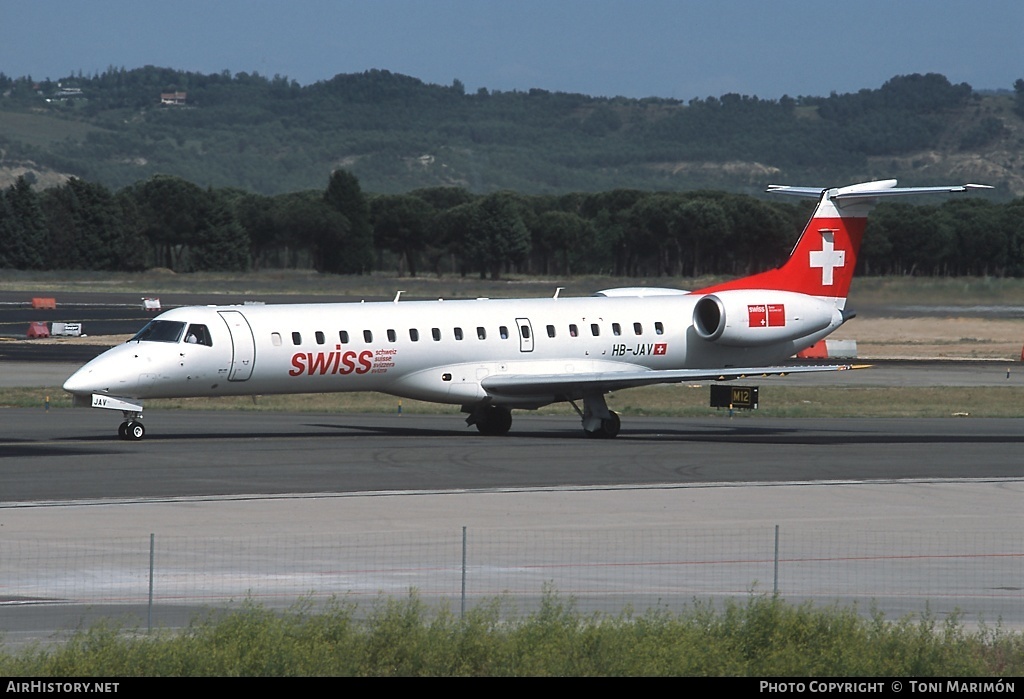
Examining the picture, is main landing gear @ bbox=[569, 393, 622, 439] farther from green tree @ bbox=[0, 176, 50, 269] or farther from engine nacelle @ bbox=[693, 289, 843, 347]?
green tree @ bbox=[0, 176, 50, 269]

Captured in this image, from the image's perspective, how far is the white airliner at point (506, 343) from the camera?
32688mm

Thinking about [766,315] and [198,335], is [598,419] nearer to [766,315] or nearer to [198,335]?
[766,315]

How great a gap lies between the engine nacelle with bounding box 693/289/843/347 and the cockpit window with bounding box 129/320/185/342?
1272 cm

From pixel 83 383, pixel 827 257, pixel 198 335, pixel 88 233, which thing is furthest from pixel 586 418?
pixel 88 233

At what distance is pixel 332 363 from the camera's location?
1325 inches

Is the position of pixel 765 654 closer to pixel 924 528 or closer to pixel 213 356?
pixel 924 528

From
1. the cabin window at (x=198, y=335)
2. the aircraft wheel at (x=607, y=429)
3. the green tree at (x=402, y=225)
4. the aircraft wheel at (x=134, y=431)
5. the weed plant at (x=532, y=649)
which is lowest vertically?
the aircraft wheel at (x=607, y=429)

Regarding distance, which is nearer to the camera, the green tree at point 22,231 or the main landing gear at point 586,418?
the main landing gear at point 586,418

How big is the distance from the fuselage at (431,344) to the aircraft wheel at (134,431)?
3.53ft

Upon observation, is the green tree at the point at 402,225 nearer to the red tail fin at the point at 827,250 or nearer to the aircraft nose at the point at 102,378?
the red tail fin at the point at 827,250

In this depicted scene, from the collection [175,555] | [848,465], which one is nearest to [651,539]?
[175,555]

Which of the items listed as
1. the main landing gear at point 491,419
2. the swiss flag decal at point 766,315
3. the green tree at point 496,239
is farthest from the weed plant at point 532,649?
the green tree at point 496,239

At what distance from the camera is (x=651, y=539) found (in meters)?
21.3

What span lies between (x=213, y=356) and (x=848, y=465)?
13507mm
